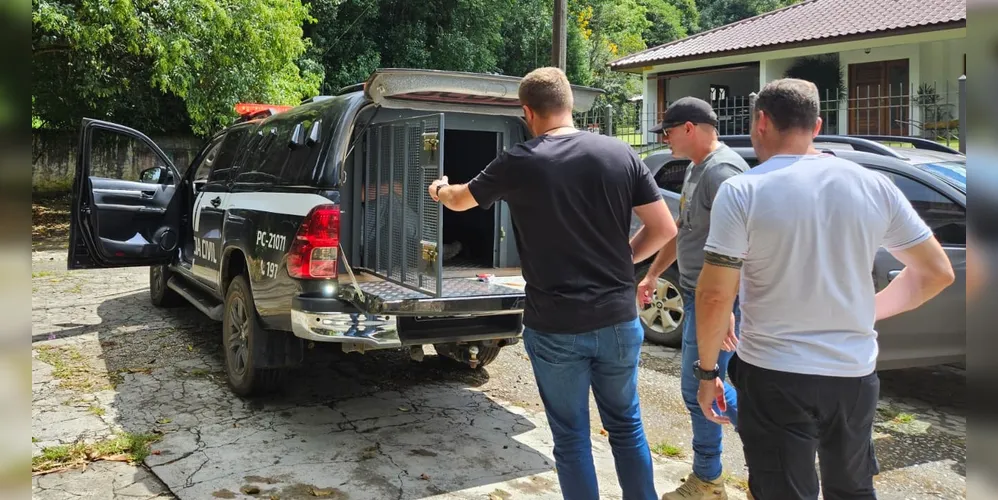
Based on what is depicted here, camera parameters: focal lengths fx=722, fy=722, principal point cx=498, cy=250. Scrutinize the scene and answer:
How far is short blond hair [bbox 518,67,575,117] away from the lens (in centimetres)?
288

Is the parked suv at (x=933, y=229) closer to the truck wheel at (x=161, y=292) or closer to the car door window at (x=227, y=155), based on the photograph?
the car door window at (x=227, y=155)

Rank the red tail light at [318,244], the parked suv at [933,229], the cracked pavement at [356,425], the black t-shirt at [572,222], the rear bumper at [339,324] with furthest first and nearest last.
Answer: the parked suv at [933,229] < the red tail light at [318,244] < the rear bumper at [339,324] < the cracked pavement at [356,425] < the black t-shirt at [572,222]

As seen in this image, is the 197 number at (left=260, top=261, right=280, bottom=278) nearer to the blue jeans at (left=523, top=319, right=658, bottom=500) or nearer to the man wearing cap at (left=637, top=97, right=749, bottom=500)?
the blue jeans at (left=523, top=319, right=658, bottom=500)

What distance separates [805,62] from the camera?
1802 centimetres

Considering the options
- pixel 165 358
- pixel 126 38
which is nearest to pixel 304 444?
pixel 165 358

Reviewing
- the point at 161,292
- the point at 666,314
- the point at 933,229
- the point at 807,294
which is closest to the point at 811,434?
the point at 807,294

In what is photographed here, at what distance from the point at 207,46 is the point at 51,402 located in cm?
975

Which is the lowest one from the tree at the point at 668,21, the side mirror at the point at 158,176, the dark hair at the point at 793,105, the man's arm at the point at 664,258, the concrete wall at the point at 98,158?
the man's arm at the point at 664,258

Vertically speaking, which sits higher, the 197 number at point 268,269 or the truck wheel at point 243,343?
the 197 number at point 268,269

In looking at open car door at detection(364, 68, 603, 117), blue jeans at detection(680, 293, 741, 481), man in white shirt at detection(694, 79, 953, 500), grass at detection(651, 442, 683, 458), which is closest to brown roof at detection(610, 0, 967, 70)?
open car door at detection(364, 68, 603, 117)

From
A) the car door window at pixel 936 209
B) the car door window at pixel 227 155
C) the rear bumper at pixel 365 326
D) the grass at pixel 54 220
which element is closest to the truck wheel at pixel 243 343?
the rear bumper at pixel 365 326

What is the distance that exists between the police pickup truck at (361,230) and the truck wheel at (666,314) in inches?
Answer: 63.7

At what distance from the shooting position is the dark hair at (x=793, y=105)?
7.72 feet

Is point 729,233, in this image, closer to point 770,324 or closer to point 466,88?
point 770,324
